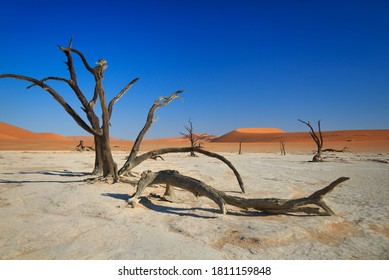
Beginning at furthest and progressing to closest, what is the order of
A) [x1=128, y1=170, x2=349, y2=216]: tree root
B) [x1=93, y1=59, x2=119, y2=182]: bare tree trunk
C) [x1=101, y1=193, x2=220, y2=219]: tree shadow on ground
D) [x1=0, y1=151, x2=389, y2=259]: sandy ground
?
[x1=93, y1=59, x2=119, y2=182]: bare tree trunk < [x1=101, y1=193, x2=220, y2=219]: tree shadow on ground < [x1=128, y1=170, x2=349, y2=216]: tree root < [x1=0, y1=151, x2=389, y2=259]: sandy ground

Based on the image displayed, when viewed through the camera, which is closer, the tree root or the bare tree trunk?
the tree root

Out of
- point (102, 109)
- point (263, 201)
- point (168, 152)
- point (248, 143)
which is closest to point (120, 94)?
point (102, 109)

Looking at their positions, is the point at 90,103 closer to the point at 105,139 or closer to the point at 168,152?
the point at 105,139

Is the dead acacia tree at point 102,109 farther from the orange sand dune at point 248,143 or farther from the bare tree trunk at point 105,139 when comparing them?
the orange sand dune at point 248,143

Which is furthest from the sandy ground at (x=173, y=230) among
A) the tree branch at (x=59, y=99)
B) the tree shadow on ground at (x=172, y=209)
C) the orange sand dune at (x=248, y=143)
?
the orange sand dune at (x=248, y=143)

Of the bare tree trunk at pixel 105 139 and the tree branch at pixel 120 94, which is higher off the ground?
the tree branch at pixel 120 94

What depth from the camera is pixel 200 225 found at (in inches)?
141

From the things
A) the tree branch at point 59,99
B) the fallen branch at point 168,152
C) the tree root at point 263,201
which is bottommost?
the tree root at point 263,201

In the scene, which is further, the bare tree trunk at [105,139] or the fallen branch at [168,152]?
the bare tree trunk at [105,139]

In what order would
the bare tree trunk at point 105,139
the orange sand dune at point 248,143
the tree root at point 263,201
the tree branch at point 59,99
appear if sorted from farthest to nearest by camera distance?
the orange sand dune at point 248,143 → the bare tree trunk at point 105,139 → the tree branch at point 59,99 → the tree root at point 263,201

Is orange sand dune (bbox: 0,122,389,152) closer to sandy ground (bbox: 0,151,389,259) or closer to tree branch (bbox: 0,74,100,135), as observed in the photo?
tree branch (bbox: 0,74,100,135)

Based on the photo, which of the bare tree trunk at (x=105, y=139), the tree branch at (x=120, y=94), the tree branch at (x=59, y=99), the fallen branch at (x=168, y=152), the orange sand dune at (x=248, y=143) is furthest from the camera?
the orange sand dune at (x=248, y=143)

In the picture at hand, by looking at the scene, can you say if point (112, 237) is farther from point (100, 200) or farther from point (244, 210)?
point (244, 210)

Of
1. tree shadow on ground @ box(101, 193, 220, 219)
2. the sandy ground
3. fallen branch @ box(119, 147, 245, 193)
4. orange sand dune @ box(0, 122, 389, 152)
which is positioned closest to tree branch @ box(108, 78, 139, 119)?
fallen branch @ box(119, 147, 245, 193)
